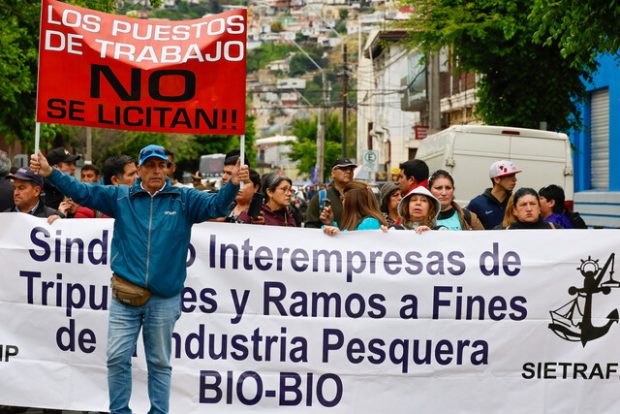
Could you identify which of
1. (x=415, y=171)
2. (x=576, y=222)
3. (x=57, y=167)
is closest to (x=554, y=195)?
(x=576, y=222)

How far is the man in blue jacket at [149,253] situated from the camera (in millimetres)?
7480

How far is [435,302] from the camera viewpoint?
8453 mm

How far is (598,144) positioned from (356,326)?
19.8 m

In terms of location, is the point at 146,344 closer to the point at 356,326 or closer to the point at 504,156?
the point at 356,326

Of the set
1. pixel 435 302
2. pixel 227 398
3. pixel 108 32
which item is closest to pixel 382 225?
pixel 435 302

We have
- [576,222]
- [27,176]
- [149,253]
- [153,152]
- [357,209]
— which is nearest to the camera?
[149,253]

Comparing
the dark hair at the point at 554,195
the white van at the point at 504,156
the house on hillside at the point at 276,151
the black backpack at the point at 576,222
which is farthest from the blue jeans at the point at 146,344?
the house on hillside at the point at 276,151

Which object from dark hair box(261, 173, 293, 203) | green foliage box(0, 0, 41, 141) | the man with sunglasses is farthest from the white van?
dark hair box(261, 173, 293, 203)

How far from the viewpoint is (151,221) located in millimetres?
7523

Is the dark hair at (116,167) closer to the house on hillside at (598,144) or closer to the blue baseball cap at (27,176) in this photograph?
the blue baseball cap at (27,176)

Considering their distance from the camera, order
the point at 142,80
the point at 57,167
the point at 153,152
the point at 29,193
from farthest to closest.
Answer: the point at 57,167 < the point at 29,193 < the point at 142,80 < the point at 153,152

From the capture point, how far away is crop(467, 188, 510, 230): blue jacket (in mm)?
11102

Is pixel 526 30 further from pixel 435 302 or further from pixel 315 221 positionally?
pixel 435 302

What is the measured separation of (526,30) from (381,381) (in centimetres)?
1611
